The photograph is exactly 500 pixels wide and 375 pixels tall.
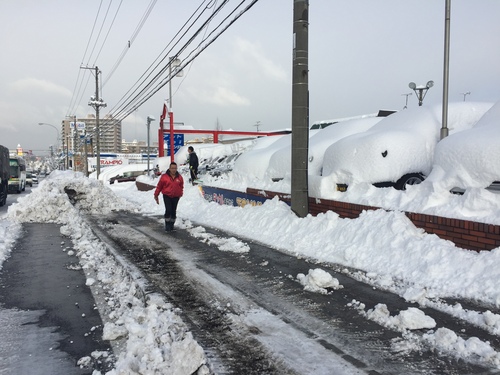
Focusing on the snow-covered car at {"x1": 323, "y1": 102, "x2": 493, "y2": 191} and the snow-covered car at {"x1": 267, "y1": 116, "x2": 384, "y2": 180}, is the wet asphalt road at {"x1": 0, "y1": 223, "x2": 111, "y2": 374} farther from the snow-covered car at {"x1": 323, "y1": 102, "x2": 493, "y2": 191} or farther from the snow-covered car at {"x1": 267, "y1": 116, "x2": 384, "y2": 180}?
the snow-covered car at {"x1": 267, "y1": 116, "x2": 384, "y2": 180}

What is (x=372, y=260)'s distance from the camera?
5590 mm

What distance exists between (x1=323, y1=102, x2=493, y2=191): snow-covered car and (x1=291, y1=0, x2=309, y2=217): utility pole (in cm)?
67

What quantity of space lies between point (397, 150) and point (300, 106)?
2179 mm

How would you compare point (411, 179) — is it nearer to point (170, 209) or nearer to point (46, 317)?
point (170, 209)

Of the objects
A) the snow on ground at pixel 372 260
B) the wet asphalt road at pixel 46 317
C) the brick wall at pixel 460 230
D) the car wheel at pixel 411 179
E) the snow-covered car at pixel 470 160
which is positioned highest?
the snow-covered car at pixel 470 160

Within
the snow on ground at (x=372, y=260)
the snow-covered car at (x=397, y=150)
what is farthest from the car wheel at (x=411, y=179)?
the snow on ground at (x=372, y=260)

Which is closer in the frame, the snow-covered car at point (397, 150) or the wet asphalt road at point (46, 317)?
the wet asphalt road at point (46, 317)

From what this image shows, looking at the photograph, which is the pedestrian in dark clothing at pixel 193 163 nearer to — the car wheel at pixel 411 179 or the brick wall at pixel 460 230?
the car wheel at pixel 411 179

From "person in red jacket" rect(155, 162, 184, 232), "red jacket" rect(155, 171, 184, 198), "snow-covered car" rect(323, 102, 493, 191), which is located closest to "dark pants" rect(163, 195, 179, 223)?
"person in red jacket" rect(155, 162, 184, 232)

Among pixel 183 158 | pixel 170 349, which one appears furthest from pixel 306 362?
pixel 183 158

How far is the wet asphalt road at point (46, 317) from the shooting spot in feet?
10.3

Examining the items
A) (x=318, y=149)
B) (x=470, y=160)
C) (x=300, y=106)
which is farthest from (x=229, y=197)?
(x=470, y=160)

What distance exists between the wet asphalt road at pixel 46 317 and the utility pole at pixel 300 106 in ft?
14.5

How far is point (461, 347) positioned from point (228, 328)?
6.43 ft
